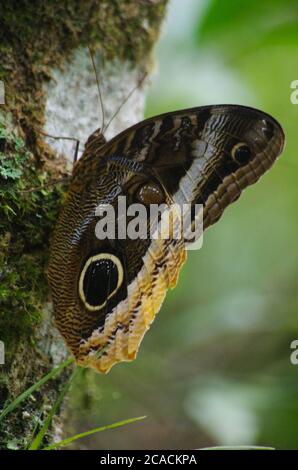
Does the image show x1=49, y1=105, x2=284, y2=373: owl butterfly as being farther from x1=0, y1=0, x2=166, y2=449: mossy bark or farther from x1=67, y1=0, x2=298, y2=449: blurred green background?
x1=67, y1=0, x2=298, y2=449: blurred green background

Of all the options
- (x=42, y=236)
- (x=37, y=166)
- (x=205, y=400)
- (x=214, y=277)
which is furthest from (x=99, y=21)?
(x=214, y=277)

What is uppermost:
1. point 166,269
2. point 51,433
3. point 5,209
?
point 5,209

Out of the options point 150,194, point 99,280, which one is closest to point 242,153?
point 150,194

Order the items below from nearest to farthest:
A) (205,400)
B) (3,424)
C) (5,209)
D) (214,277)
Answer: (3,424) → (5,209) → (205,400) → (214,277)

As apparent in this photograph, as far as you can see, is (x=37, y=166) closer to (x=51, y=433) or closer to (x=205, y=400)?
(x=51, y=433)

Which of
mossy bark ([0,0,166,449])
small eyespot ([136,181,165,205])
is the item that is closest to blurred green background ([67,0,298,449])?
mossy bark ([0,0,166,449])

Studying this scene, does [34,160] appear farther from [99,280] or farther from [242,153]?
[242,153]
